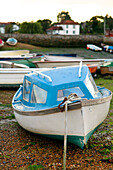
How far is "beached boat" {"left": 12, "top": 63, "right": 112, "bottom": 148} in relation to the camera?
586 cm

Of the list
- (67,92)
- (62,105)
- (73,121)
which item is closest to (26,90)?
(67,92)

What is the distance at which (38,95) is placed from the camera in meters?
6.92

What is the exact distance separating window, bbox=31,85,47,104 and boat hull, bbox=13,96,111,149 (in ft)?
1.71

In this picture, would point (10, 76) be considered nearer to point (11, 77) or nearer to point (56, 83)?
point (11, 77)

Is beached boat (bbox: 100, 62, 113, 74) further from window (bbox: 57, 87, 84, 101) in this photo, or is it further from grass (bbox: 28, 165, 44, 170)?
grass (bbox: 28, 165, 44, 170)

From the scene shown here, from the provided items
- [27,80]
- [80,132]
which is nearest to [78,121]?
[80,132]

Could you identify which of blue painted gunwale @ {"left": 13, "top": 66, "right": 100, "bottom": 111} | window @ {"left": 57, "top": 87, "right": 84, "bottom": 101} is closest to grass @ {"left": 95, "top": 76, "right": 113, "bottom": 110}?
blue painted gunwale @ {"left": 13, "top": 66, "right": 100, "bottom": 111}

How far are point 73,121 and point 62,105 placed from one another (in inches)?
20.8

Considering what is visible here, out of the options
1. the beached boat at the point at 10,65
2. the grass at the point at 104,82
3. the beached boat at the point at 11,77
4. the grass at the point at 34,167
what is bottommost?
the grass at the point at 104,82

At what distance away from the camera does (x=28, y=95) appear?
7406 millimetres

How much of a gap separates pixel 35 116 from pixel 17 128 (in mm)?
1983

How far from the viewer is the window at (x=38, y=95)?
22.0 ft

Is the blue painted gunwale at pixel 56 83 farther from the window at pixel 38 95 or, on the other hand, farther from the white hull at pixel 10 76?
the white hull at pixel 10 76

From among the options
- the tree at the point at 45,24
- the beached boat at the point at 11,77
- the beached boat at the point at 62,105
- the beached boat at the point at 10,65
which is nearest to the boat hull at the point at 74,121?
the beached boat at the point at 62,105
